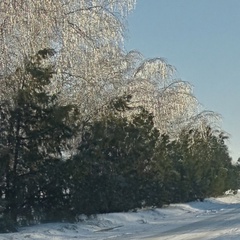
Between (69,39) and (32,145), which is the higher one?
(69,39)

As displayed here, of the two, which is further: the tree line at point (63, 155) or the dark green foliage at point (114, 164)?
the dark green foliage at point (114, 164)

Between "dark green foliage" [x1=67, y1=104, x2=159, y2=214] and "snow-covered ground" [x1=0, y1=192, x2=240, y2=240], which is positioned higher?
"dark green foliage" [x1=67, y1=104, x2=159, y2=214]

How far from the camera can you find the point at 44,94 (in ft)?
61.8

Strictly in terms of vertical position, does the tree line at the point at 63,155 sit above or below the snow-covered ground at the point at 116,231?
above

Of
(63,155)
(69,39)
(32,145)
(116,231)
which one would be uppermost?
(69,39)

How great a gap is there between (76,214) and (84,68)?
4947 millimetres

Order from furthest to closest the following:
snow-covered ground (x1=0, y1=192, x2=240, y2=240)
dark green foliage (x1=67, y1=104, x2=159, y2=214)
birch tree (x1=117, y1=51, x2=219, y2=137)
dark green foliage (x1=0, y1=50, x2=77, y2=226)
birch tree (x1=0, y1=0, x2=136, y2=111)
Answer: birch tree (x1=117, y1=51, x2=219, y2=137) < dark green foliage (x1=67, y1=104, x2=159, y2=214) < dark green foliage (x1=0, y1=50, x2=77, y2=226) < snow-covered ground (x1=0, y1=192, x2=240, y2=240) < birch tree (x1=0, y1=0, x2=136, y2=111)

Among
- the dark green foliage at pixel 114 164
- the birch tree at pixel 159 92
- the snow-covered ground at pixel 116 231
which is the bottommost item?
the snow-covered ground at pixel 116 231

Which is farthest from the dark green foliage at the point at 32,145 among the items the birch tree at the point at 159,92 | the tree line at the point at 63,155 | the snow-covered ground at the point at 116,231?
the birch tree at the point at 159,92

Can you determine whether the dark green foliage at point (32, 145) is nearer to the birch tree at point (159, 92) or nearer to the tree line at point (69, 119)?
the tree line at point (69, 119)

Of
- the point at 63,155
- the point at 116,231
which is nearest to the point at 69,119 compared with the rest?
the point at 63,155

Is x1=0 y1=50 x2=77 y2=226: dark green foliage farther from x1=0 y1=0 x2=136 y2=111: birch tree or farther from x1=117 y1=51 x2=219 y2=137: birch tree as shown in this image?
x1=117 y1=51 x2=219 y2=137: birch tree

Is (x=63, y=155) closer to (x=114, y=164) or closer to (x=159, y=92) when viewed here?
(x=114, y=164)

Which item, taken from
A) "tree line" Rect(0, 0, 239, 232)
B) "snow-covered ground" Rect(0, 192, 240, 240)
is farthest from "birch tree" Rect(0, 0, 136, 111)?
"snow-covered ground" Rect(0, 192, 240, 240)
